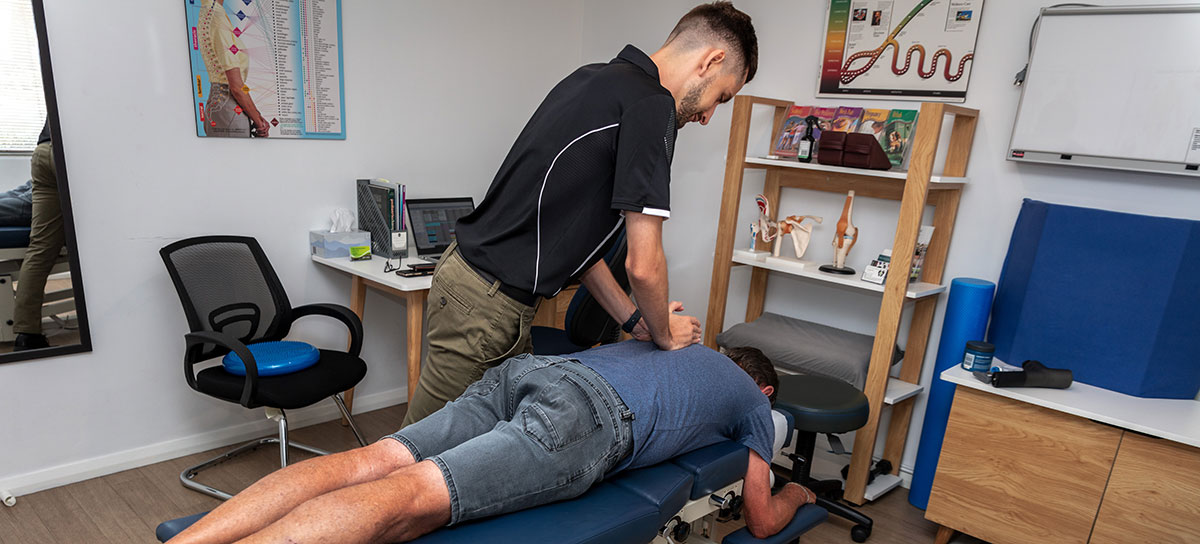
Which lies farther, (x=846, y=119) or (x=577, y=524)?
(x=846, y=119)

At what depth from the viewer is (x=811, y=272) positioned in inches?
106

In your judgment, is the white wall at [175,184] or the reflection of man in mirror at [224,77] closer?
the white wall at [175,184]

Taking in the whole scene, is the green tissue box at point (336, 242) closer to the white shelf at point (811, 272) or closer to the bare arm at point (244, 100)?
the bare arm at point (244, 100)

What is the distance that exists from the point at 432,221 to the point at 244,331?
0.94 m

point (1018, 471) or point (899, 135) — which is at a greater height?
point (899, 135)

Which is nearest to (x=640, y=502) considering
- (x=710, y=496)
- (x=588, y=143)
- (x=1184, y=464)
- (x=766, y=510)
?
(x=710, y=496)

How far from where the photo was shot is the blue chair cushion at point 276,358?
2346mm

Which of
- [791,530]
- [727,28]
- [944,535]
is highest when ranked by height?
[727,28]

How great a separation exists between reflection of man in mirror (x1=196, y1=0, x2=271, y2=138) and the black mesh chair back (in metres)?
0.44

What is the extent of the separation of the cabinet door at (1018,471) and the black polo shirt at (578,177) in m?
1.43

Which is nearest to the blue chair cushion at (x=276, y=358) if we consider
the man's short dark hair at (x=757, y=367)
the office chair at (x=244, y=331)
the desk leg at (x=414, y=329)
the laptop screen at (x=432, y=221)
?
the office chair at (x=244, y=331)

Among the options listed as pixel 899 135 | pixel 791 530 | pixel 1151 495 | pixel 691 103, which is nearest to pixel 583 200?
pixel 691 103

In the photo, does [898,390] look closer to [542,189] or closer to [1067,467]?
[1067,467]

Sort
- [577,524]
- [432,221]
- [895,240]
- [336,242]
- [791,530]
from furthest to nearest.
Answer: [432,221] < [336,242] < [895,240] < [791,530] < [577,524]
